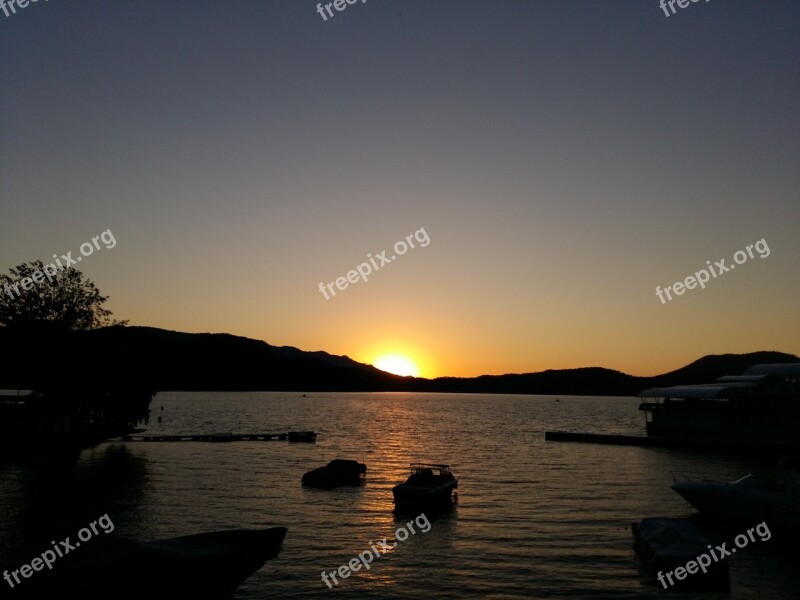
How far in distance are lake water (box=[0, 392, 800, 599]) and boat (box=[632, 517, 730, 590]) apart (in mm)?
691

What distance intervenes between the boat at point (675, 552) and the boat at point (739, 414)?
62.9 m

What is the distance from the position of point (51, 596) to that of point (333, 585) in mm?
12381

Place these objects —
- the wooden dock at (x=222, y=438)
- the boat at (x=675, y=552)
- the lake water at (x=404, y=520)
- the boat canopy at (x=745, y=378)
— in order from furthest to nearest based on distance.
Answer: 1. the wooden dock at (x=222, y=438)
2. the boat canopy at (x=745, y=378)
3. the lake water at (x=404, y=520)
4. the boat at (x=675, y=552)

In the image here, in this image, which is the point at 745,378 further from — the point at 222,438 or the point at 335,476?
the point at 222,438

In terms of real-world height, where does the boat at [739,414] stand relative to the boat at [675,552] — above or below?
below

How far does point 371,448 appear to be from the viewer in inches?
3944

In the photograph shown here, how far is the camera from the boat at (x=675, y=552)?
26.3 metres

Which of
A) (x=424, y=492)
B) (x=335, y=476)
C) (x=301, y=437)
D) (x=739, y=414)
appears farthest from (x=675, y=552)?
(x=301, y=437)

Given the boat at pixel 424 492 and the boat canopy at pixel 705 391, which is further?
the boat canopy at pixel 705 391

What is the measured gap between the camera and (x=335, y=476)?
56.2 meters

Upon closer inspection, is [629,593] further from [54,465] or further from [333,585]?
[54,465]

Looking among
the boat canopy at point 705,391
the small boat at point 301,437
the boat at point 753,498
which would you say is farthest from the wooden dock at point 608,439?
the boat at point 753,498
